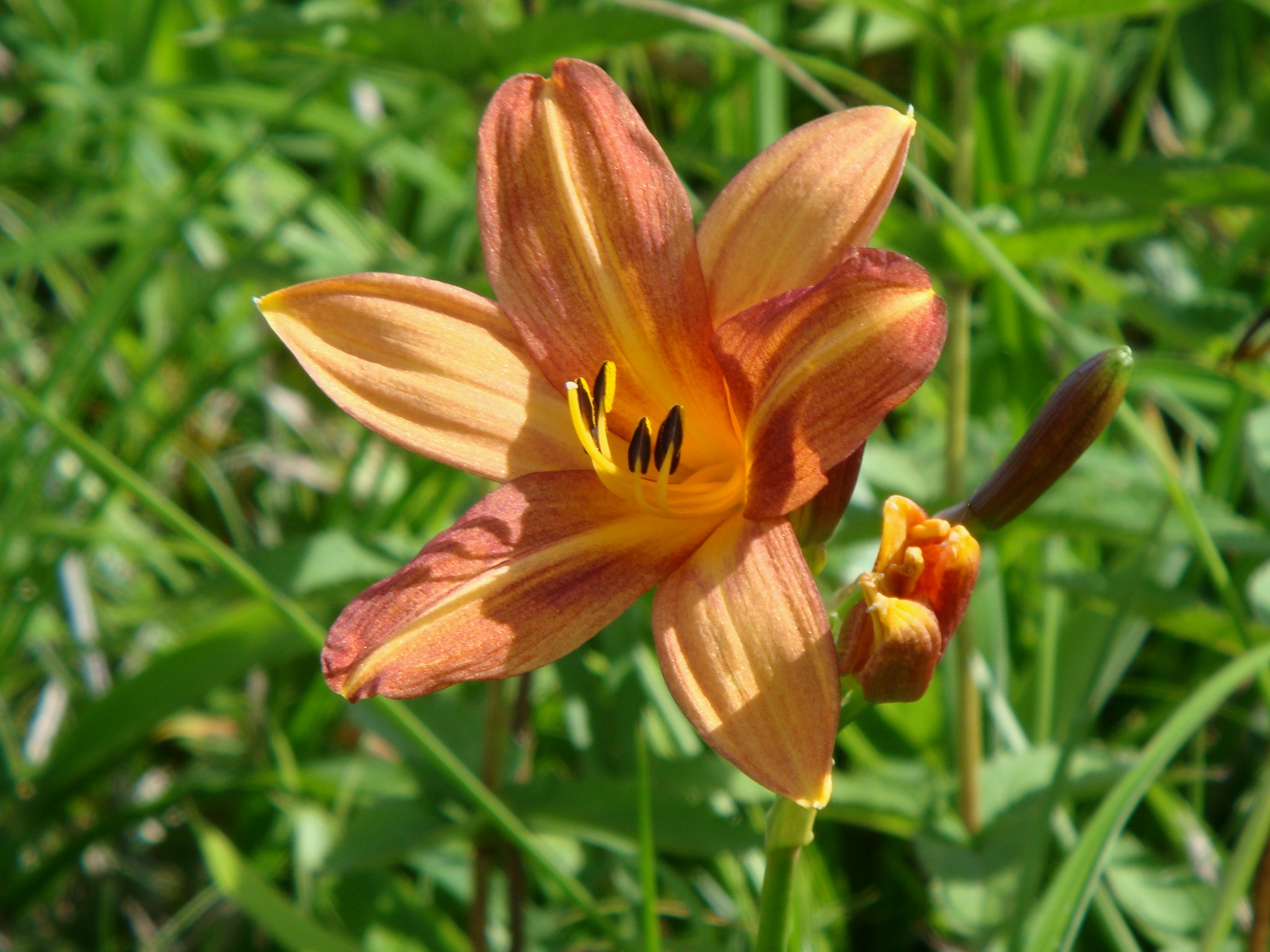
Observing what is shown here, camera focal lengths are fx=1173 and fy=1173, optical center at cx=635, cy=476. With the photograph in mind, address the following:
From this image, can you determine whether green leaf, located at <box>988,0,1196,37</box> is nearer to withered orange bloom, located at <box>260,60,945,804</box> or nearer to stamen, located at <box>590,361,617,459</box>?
withered orange bloom, located at <box>260,60,945,804</box>

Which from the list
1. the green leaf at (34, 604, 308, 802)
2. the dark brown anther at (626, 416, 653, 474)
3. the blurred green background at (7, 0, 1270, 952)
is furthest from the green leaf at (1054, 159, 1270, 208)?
the green leaf at (34, 604, 308, 802)

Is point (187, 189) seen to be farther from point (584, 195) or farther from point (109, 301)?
point (584, 195)

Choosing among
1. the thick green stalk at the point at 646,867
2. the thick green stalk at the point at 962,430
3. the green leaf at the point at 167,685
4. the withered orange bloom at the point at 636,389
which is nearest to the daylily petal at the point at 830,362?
the withered orange bloom at the point at 636,389

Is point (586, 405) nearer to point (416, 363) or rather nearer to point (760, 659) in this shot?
point (416, 363)

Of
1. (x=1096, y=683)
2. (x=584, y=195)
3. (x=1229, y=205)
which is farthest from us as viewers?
(x=1229, y=205)

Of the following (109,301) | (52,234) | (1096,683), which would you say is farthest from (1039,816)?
(52,234)

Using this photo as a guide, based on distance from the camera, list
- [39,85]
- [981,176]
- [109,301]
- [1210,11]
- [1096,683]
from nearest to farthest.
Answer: [1096,683] < [109,301] < [981,176] < [39,85] < [1210,11]

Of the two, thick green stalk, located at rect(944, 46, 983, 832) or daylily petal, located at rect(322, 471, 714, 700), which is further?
thick green stalk, located at rect(944, 46, 983, 832)
